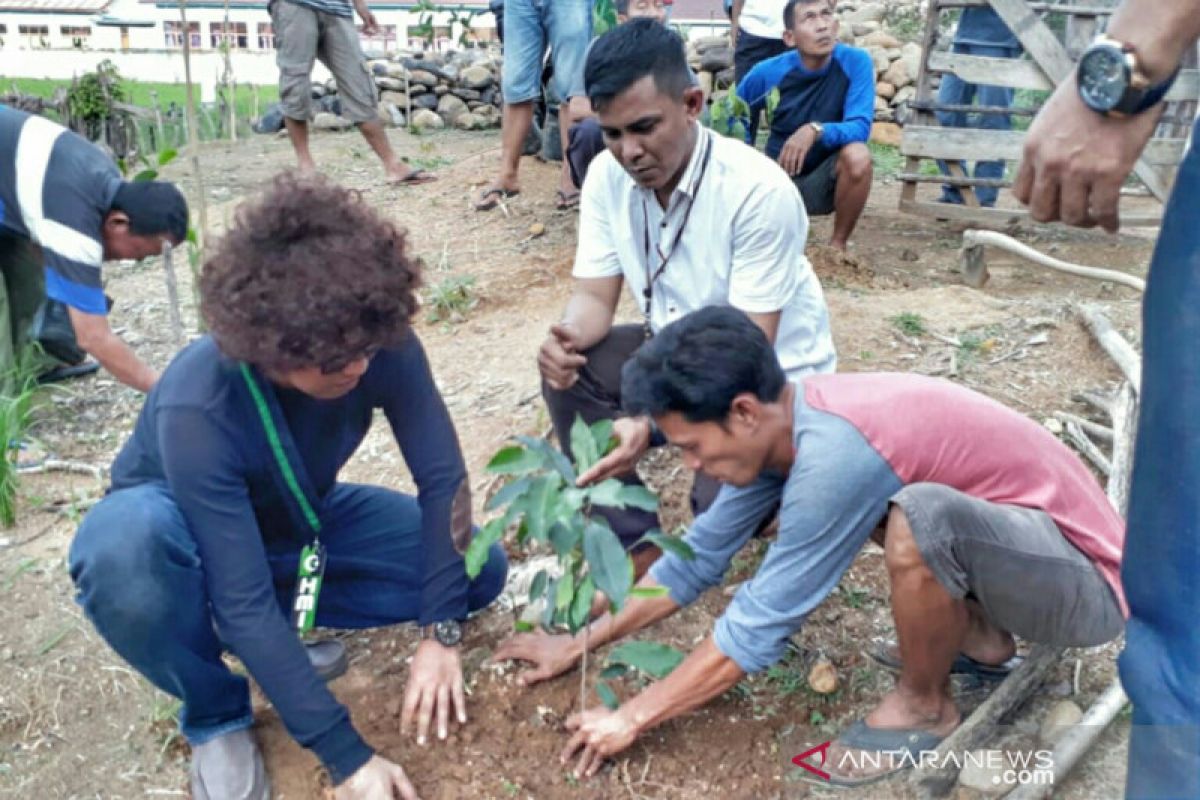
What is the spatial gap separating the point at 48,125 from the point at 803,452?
103 inches

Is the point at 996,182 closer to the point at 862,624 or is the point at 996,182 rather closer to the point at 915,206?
the point at 915,206

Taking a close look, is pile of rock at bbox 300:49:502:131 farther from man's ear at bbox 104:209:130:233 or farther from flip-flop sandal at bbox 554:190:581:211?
man's ear at bbox 104:209:130:233

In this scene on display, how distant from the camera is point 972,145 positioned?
567 centimetres

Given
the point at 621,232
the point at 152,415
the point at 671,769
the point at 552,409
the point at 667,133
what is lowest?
the point at 671,769

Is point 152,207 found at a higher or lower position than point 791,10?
lower

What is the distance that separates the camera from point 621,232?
267 centimetres

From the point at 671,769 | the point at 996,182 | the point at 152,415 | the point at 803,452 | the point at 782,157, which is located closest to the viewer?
the point at 803,452

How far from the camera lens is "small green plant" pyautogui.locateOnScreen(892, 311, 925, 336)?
3.83 m

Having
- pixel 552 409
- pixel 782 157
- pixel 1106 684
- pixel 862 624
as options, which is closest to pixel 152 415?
pixel 552 409

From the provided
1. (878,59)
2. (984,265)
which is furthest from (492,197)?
(878,59)

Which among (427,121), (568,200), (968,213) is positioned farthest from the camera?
(427,121)

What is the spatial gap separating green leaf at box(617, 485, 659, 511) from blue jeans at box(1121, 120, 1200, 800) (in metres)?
0.78

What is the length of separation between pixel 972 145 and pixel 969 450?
4.21 meters

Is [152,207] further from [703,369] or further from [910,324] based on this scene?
[910,324]
